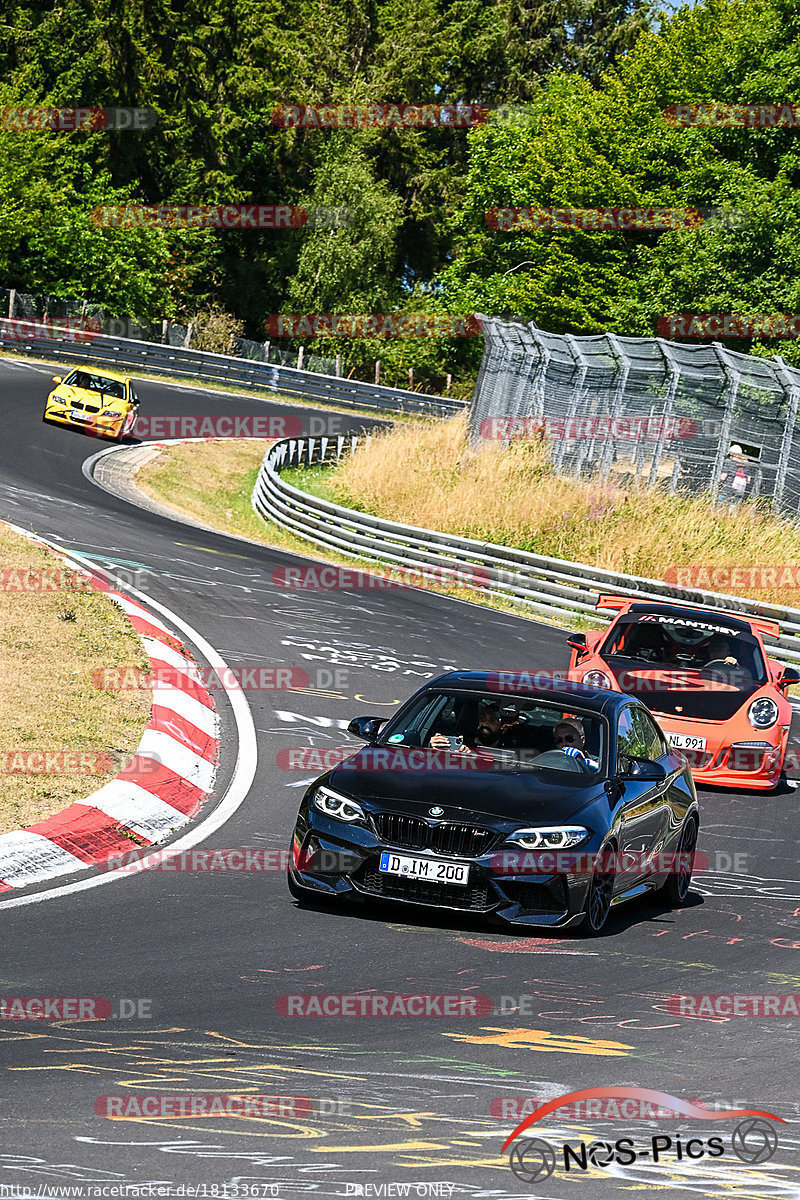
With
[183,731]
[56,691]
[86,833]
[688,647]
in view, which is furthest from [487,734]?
[688,647]

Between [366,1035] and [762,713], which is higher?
[366,1035]

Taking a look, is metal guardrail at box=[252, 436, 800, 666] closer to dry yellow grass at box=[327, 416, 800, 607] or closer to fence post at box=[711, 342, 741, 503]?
dry yellow grass at box=[327, 416, 800, 607]

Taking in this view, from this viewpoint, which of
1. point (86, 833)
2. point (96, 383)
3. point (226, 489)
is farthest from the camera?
point (226, 489)

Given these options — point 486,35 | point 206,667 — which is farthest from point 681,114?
point 206,667

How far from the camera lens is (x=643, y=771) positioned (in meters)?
9.27

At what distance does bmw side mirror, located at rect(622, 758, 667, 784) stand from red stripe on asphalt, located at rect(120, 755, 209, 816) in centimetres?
306

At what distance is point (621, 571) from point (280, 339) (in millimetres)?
54175

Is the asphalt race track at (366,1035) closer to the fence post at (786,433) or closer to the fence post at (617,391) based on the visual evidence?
the fence post at (786,433)

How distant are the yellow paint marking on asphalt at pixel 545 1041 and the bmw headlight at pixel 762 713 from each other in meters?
7.95

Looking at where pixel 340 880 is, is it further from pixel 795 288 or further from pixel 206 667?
pixel 795 288

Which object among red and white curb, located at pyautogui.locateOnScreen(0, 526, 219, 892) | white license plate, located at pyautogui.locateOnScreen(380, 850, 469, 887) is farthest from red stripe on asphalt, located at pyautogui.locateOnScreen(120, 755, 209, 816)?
white license plate, located at pyautogui.locateOnScreen(380, 850, 469, 887)

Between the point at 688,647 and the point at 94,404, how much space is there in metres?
23.1

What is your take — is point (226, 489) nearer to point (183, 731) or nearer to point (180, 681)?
point (180, 681)

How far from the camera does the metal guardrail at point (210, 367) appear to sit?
48.0 m
